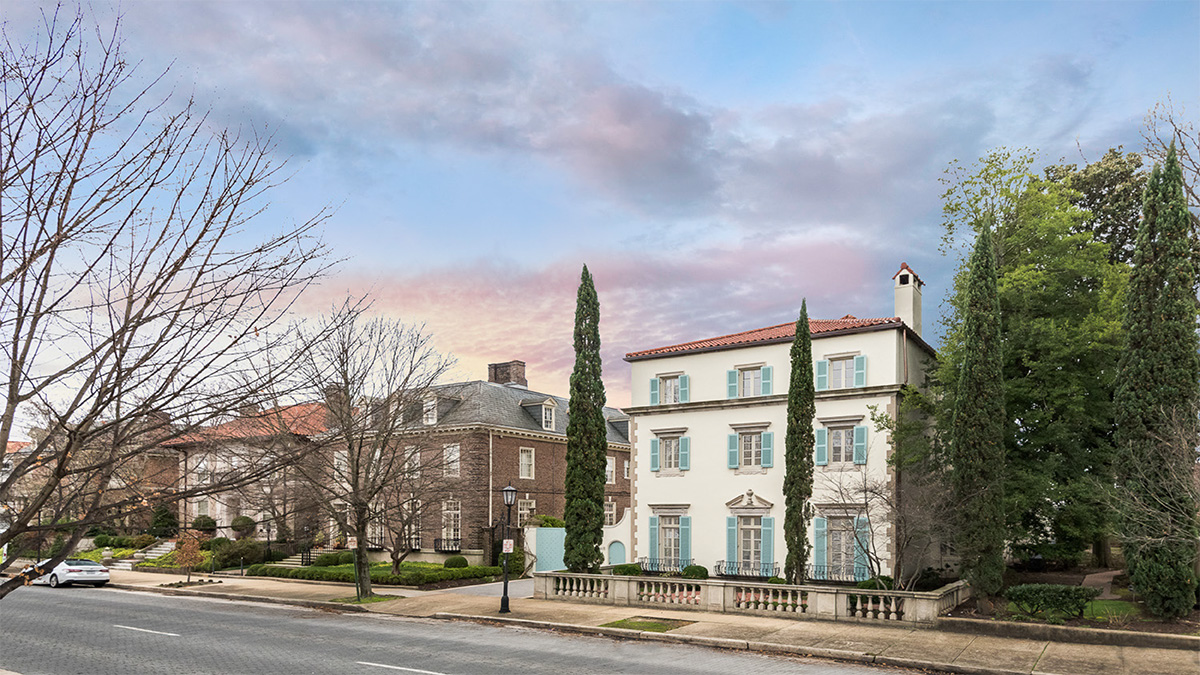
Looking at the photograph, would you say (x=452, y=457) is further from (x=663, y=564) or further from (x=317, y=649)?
(x=317, y=649)

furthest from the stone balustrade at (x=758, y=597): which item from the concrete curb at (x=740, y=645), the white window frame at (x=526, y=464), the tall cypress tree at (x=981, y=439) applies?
the white window frame at (x=526, y=464)

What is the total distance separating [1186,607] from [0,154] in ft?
79.8

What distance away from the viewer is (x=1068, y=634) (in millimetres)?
19344

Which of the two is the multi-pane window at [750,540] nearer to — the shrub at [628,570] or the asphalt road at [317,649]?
the shrub at [628,570]

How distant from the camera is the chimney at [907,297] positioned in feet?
112

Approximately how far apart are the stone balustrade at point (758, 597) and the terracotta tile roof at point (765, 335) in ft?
33.4

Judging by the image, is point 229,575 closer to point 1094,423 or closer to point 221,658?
point 221,658

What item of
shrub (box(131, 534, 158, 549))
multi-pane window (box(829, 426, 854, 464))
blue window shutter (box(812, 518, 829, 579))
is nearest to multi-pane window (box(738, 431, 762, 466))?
multi-pane window (box(829, 426, 854, 464))

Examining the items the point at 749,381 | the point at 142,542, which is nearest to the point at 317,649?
the point at 749,381

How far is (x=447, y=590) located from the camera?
108 feet

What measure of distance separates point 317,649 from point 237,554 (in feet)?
86.6

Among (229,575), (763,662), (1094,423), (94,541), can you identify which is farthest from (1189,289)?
(94,541)

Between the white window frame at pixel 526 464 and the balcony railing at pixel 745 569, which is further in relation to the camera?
the white window frame at pixel 526 464

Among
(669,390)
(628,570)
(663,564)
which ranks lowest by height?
(628,570)
